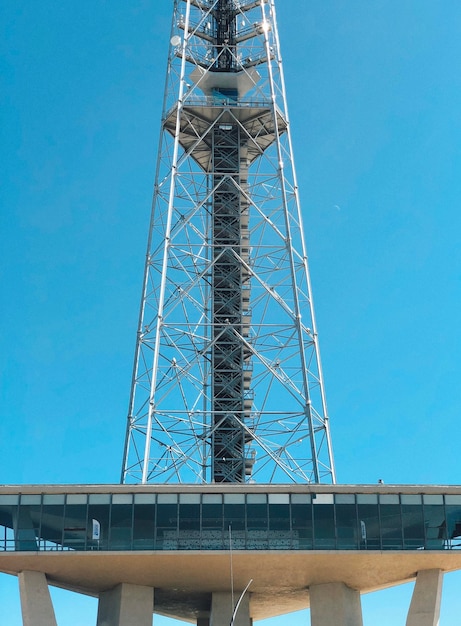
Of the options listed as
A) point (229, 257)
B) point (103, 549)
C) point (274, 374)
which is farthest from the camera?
point (229, 257)

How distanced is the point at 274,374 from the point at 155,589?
45.1 ft

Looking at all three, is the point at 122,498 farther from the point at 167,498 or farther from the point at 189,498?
the point at 189,498

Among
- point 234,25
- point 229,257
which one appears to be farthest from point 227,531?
point 234,25

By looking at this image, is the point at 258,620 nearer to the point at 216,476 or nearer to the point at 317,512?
the point at 216,476

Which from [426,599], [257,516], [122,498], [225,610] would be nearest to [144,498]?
[122,498]

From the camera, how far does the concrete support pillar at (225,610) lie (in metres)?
57.7

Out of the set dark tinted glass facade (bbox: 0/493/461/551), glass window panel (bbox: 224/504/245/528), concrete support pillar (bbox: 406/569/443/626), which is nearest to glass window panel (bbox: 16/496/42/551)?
dark tinted glass facade (bbox: 0/493/461/551)

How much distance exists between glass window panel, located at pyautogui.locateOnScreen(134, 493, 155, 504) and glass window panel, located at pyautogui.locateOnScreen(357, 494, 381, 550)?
9913mm

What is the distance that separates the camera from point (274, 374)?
63.1 meters

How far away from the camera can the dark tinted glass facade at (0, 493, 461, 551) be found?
171 feet

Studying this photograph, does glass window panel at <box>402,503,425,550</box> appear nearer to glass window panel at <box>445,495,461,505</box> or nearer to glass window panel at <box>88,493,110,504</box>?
glass window panel at <box>445,495,461,505</box>

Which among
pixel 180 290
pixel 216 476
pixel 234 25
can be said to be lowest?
pixel 216 476

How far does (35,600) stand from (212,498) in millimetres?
9963

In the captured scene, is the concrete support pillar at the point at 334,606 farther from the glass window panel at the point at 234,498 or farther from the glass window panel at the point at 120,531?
the glass window panel at the point at 120,531
